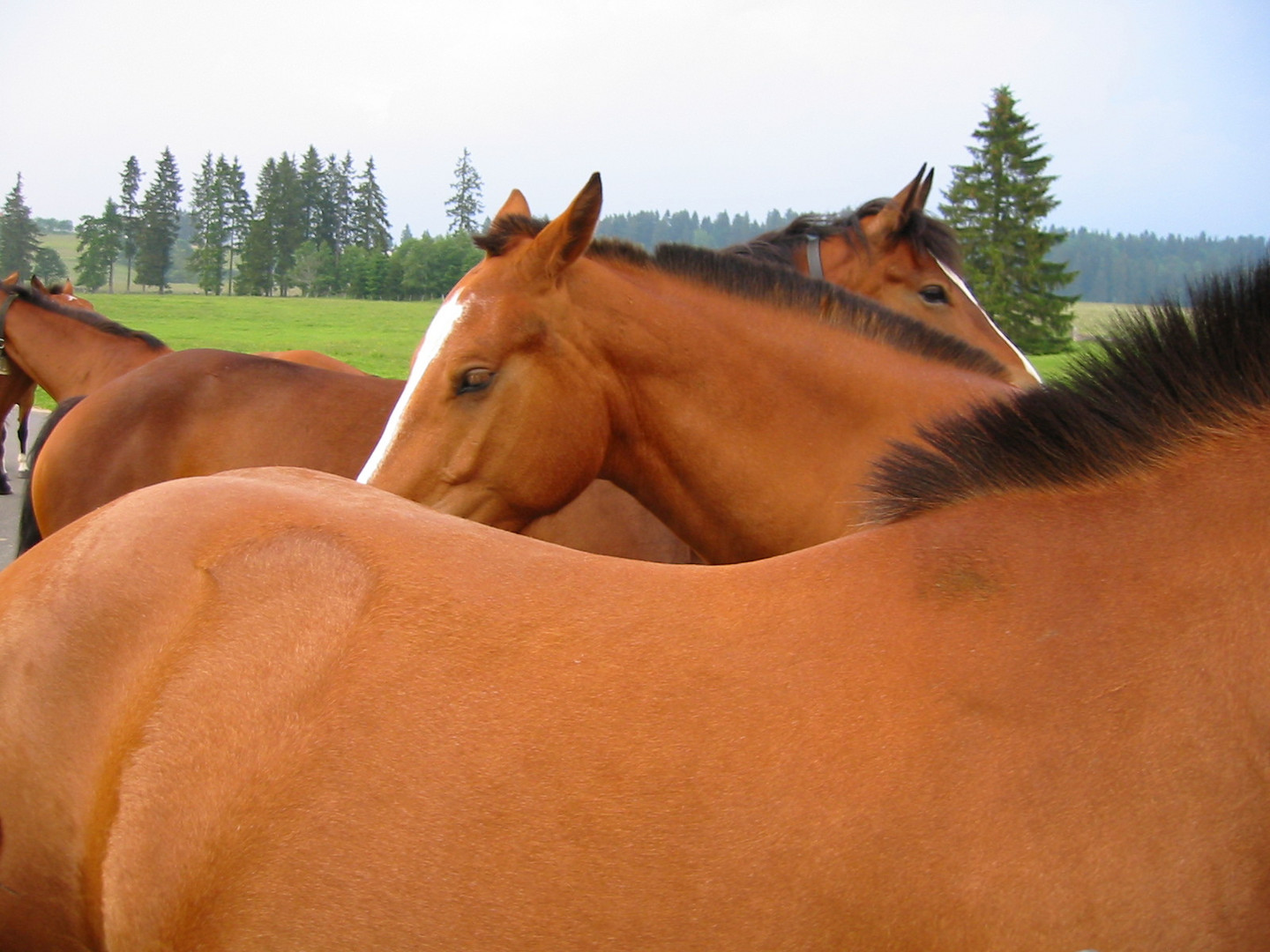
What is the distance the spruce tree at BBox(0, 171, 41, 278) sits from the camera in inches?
2259

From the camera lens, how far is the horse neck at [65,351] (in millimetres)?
7105

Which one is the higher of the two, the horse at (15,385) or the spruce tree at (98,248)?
the spruce tree at (98,248)

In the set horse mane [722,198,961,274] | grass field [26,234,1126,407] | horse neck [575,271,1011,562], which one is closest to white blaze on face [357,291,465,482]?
horse neck [575,271,1011,562]

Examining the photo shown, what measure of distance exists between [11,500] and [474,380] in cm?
1009

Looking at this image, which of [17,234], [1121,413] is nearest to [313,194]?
[17,234]

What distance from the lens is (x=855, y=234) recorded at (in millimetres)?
3996

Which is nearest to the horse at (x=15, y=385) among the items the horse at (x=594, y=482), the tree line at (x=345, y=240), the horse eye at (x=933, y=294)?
the horse at (x=594, y=482)

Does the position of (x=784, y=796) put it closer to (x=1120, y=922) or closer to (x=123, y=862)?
(x=1120, y=922)

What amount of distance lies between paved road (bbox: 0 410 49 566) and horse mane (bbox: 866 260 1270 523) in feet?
19.9

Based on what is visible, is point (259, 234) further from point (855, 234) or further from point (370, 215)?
point (855, 234)

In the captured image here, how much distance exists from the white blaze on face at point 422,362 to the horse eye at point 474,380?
114 millimetres

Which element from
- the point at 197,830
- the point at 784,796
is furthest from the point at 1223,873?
the point at 197,830

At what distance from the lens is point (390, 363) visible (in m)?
20.8

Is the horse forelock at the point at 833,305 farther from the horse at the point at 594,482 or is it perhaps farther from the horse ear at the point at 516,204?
the horse ear at the point at 516,204
